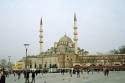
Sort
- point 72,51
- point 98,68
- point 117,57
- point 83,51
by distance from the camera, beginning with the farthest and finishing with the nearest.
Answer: point 83,51 < point 72,51 < point 117,57 < point 98,68

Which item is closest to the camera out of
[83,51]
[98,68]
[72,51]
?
[98,68]

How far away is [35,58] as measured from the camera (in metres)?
120

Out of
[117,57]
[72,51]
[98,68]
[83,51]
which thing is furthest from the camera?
[83,51]

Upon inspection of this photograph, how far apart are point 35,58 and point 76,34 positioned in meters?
26.4

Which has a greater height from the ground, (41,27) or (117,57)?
(41,27)

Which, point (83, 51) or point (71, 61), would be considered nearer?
point (71, 61)

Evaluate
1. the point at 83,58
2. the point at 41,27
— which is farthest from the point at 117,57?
the point at 41,27

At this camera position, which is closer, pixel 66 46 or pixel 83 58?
pixel 83 58

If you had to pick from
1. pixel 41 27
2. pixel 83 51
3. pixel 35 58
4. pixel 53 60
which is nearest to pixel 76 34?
pixel 41 27

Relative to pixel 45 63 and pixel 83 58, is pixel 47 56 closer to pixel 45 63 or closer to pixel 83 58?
pixel 45 63

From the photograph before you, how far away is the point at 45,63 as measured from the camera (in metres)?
117

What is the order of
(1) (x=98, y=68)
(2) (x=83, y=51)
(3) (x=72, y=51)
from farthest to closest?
(2) (x=83, y=51) → (3) (x=72, y=51) → (1) (x=98, y=68)

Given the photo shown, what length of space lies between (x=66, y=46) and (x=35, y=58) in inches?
477

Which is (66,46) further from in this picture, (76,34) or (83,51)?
(76,34)
